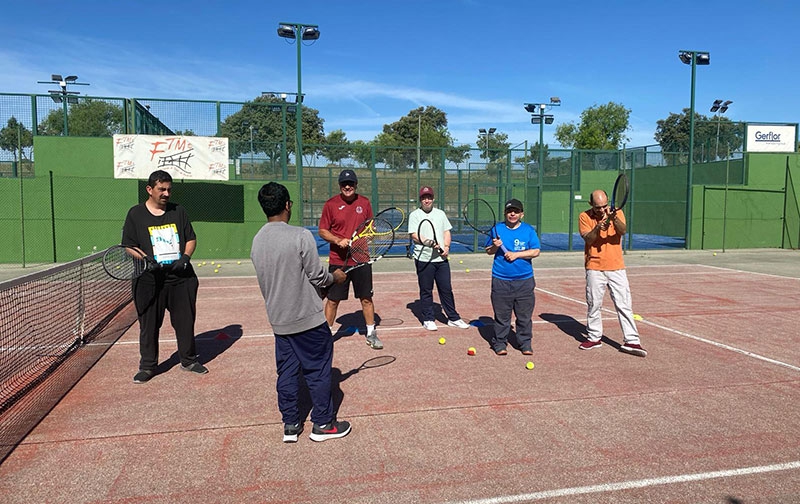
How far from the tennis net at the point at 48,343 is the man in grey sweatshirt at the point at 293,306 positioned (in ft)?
6.89

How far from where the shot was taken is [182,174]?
54.6ft

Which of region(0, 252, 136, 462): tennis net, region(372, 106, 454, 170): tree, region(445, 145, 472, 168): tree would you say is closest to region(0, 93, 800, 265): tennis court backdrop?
region(445, 145, 472, 168): tree

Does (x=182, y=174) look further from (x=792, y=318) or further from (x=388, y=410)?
(x=792, y=318)

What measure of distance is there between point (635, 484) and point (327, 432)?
7.27 feet

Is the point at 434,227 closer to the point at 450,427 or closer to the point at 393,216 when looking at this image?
the point at 393,216

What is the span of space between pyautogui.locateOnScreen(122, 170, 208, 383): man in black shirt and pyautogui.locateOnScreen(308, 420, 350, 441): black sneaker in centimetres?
226

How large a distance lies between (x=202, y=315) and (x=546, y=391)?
6143 mm

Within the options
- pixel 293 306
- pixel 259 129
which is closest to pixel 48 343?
pixel 293 306

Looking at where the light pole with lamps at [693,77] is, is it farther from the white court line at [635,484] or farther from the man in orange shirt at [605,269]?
the white court line at [635,484]

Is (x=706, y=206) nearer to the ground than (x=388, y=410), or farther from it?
farther from it

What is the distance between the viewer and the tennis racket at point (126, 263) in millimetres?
5578

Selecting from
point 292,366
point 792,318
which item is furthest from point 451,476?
point 792,318

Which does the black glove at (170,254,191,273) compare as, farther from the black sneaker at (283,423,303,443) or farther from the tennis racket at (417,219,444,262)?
the tennis racket at (417,219,444,262)

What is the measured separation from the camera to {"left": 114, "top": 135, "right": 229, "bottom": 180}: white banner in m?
16.4
